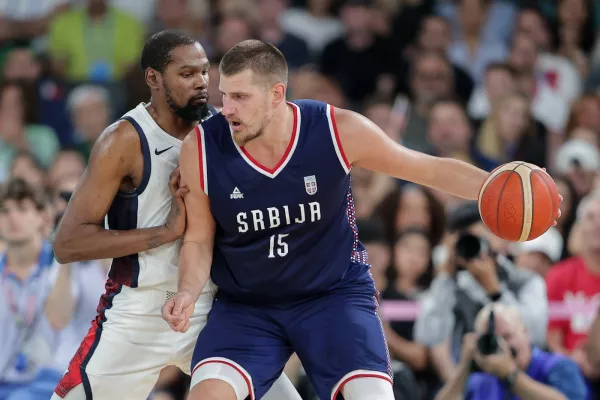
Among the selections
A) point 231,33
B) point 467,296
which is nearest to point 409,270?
point 467,296

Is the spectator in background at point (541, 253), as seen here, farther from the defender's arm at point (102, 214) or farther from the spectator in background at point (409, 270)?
the defender's arm at point (102, 214)

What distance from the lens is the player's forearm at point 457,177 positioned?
4.93m

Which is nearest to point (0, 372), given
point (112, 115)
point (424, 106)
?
point (112, 115)

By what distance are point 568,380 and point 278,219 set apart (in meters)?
2.43

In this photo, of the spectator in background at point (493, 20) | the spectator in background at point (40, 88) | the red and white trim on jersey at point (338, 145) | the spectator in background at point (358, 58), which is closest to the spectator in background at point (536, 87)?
the spectator in background at point (493, 20)

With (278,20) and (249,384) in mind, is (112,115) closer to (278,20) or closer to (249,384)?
(278,20)

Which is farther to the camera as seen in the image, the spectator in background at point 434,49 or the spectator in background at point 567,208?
the spectator in background at point 434,49

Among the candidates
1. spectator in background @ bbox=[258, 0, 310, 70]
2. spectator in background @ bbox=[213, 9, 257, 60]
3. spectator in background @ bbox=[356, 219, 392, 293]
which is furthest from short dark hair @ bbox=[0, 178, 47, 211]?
spectator in background @ bbox=[258, 0, 310, 70]

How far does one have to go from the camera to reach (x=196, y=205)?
16.2ft

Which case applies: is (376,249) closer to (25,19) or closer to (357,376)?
(357,376)

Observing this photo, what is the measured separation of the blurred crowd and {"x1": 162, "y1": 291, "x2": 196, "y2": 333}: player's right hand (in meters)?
2.25

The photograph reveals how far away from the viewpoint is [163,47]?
5.07 metres

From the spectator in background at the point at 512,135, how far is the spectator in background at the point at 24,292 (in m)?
4.46

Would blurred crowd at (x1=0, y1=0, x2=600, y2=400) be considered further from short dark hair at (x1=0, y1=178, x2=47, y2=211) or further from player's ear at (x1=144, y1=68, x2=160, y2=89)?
player's ear at (x1=144, y1=68, x2=160, y2=89)
